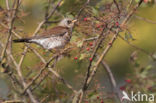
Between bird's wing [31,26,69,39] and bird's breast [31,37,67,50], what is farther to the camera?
bird's wing [31,26,69,39]

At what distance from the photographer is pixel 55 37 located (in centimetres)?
308

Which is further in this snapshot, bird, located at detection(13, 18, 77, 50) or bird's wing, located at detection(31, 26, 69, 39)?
bird's wing, located at detection(31, 26, 69, 39)

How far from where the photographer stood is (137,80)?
291 cm

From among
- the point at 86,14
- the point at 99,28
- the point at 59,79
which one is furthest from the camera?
the point at 59,79

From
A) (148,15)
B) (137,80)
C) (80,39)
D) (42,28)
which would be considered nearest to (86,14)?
(80,39)

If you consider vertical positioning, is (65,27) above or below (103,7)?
below

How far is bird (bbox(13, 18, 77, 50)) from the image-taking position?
2.71 metres

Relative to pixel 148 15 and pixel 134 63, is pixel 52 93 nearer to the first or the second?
pixel 134 63

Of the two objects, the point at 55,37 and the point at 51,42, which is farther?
the point at 55,37

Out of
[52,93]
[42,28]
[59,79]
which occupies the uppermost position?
[42,28]

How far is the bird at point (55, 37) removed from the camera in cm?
271

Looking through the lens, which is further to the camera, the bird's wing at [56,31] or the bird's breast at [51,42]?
the bird's wing at [56,31]

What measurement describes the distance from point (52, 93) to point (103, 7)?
0.76 metres

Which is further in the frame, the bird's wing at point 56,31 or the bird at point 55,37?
the bird's wing at point 56,31
